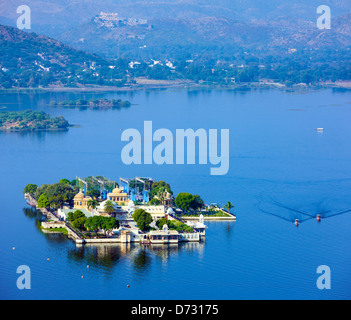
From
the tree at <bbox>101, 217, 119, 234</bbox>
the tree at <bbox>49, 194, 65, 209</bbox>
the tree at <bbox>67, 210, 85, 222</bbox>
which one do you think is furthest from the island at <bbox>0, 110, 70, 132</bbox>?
the tree at <bbox>101, 217, 119, 234</bbox>

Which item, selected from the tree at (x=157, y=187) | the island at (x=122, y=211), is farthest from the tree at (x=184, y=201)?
the tree at (x=157, y=187)

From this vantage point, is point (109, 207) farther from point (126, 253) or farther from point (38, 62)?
point (38, 62)

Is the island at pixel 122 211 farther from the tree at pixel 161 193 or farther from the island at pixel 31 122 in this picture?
the island at pixel 31 122

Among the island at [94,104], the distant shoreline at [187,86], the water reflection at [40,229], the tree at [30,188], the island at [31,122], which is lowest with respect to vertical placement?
the water reflection at [40,229]

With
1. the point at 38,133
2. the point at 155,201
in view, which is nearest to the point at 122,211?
the point at 155,201

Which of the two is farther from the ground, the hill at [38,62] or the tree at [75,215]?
the hill at [38,62]

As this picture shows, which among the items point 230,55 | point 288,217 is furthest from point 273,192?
point 230,55
